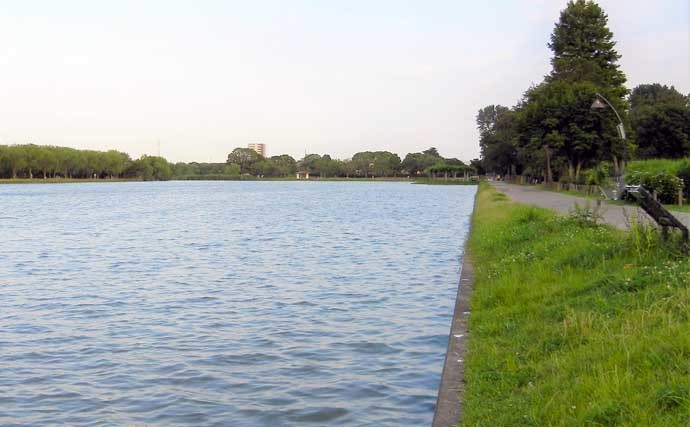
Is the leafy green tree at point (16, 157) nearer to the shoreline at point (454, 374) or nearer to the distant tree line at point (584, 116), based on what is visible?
the distant tree line at point (584, 116)

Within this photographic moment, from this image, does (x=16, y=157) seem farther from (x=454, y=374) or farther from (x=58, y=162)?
(x=454, y=374)

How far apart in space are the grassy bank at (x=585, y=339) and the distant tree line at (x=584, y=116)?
100 ft

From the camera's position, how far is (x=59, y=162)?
536 feet

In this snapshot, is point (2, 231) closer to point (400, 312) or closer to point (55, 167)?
point (400, 312)

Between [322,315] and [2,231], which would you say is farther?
[2,231]

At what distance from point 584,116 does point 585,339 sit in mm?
53718

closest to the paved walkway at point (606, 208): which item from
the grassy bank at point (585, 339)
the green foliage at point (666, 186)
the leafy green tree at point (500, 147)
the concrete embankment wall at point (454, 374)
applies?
the green foliage at point (666, 186)

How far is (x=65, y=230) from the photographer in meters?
35.3

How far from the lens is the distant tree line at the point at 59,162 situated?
498 feet

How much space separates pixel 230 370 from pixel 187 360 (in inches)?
34.8

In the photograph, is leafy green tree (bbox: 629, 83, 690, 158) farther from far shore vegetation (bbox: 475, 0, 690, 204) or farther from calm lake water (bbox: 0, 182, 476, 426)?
calm lake water (bbox: 0, 182, 476, 426)

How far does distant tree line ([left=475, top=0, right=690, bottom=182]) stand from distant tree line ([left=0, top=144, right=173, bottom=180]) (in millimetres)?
97702

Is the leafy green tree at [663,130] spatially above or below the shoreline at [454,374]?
above

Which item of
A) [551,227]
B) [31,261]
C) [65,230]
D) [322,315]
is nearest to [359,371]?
[322,315]
